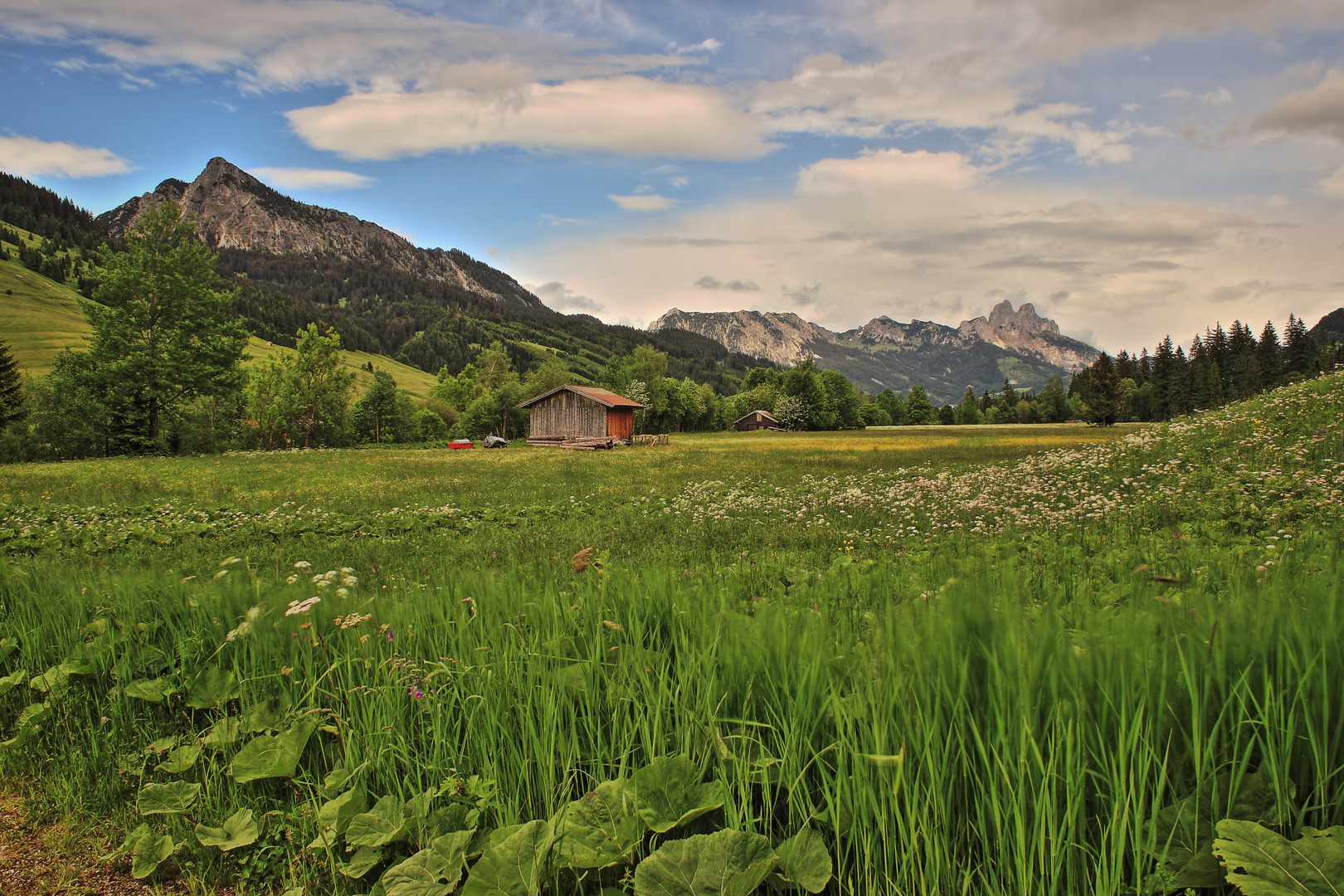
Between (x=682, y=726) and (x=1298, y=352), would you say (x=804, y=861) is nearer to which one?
(x=682, y=726)

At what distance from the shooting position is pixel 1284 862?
1275mm

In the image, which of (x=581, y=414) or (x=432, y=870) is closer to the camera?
(x=432, y=870)

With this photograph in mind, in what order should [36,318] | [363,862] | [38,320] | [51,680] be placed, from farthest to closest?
1. [36,318]
2. [38,320]
3. [51,680]
4. [363,862]

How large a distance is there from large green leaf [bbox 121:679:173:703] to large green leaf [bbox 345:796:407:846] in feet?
5.57

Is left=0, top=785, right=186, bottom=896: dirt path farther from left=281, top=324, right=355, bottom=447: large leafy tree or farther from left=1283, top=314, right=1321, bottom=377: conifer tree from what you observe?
left=1283, top=314, right=1321, bottom=377: conifer tree

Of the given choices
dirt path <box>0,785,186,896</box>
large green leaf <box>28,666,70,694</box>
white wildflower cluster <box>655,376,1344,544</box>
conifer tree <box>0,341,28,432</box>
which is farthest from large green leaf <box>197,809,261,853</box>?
conifer tree <box>0,341,28,432</box>


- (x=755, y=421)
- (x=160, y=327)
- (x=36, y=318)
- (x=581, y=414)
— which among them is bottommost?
(x=581, y=414)

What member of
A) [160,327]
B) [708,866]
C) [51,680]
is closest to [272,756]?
[51,680]

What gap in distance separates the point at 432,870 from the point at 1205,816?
2.20m

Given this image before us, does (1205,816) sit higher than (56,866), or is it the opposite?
(1205,816)

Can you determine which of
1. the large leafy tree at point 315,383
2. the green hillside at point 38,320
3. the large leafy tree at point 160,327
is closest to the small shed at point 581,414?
the large leafy tree at point 315,383

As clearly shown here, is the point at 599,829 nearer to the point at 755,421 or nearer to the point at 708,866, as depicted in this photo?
the point at 708,866

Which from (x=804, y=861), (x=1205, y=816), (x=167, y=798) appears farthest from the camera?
(x=167, y=798)

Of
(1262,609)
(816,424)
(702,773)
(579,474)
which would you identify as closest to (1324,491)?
(1262,609)
